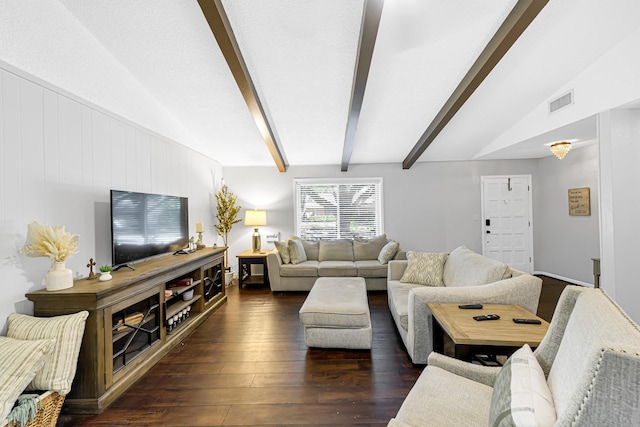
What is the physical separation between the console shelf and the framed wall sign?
19.6 ft

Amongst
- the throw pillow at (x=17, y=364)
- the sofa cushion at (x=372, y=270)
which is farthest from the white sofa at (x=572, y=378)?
the sofa cushion at (x=372, y=270)

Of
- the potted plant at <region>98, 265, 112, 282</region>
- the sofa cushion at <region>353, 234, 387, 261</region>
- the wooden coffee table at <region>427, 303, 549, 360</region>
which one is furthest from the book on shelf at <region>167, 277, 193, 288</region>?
the sofa cushion at <region>353, 234, 387, 261</region>

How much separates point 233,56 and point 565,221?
5.94 m

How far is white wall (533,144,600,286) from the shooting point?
4594mm

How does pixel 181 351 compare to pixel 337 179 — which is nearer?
pixel 181 351

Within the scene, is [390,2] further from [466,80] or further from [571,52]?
[571,52]

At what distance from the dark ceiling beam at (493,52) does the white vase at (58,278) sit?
391cm

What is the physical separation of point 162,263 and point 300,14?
2660mm

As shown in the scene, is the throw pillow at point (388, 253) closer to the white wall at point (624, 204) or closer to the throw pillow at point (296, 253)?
the throw pillow at point (296, 253)

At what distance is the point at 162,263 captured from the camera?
292cm

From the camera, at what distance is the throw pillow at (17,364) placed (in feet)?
4.71

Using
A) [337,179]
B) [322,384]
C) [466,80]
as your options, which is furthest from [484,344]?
[337,179]

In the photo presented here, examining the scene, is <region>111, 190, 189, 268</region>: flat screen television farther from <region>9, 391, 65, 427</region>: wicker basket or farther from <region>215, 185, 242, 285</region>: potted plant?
<region>215, 185, 242, 285</region>: potted plant

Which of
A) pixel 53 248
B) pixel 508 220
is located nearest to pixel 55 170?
pixel 53 248
